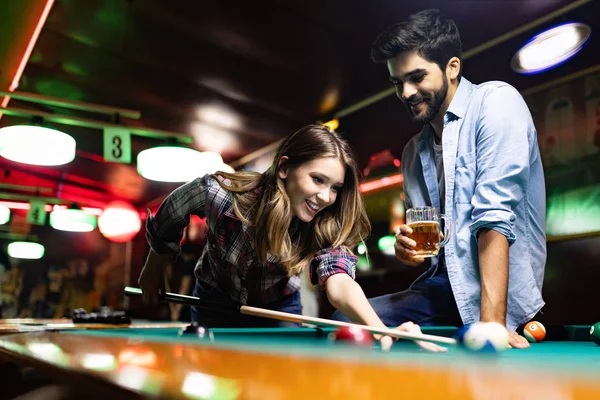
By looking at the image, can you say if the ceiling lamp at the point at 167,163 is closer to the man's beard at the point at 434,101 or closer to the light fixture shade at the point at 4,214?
the man's beard at the point at 434,101

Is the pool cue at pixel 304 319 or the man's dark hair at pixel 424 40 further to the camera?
the man's dark hair at pixel 424 40

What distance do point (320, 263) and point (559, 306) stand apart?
1745mm

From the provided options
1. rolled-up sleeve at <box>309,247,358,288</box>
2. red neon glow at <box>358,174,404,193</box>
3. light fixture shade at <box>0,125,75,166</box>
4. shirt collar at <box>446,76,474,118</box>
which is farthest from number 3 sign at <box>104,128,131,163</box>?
shirt collar at <box>446,76,474,118</box>

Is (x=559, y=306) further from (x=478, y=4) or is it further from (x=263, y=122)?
(x=263, y=122)

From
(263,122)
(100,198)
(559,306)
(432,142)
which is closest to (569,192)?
(559,306)

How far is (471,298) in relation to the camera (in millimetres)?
2201

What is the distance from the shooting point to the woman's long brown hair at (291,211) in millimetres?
2375

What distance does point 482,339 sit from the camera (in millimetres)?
984

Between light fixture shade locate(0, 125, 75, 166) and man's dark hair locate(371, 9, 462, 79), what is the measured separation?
2.48 meters

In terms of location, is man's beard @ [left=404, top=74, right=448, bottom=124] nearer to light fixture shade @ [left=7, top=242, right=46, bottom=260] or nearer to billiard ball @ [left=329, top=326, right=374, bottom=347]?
billiard ball @ [left=329, top=326, right=374, bottom=347]

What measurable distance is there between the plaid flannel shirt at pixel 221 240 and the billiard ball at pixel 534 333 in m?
0.89

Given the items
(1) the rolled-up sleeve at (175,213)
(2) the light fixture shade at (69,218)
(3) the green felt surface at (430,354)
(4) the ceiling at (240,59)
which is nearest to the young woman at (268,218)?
(1) the rolled-up sleeve at (175,213)

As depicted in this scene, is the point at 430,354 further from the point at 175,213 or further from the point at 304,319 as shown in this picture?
the point at 175,213

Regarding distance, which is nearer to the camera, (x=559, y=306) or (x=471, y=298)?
(x=471, y=298)
